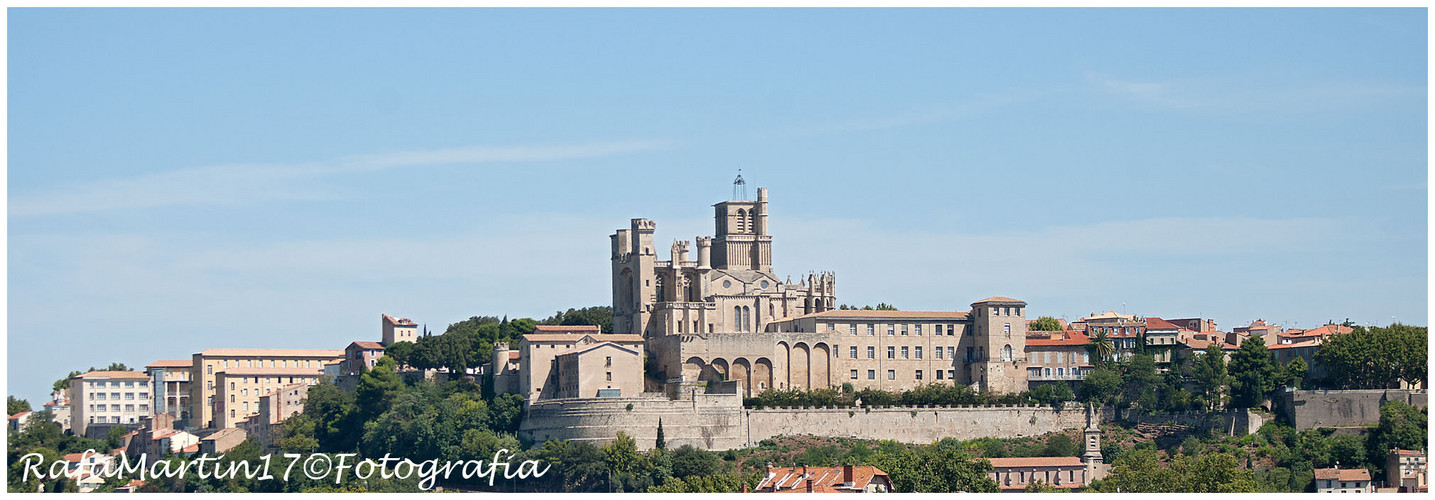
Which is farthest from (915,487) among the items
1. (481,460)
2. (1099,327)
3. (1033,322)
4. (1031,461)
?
(1033,322)

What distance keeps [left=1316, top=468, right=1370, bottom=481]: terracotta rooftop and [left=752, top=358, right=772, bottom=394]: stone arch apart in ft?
75.6

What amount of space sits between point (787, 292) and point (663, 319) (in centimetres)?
605

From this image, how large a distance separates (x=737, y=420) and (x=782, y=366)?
5.33 m

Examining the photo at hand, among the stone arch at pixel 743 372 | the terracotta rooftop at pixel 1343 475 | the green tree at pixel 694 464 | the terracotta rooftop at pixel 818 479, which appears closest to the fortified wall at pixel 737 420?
the green tree at pixel 694 464

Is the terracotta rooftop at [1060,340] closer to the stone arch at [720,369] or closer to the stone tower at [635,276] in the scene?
the stone arch at [720,369]

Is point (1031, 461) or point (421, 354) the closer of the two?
point (1031, 461)

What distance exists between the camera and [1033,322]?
117000 mm

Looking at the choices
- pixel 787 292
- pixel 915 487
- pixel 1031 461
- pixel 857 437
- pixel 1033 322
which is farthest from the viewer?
pixel 1033 322

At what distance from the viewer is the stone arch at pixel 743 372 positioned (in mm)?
97438

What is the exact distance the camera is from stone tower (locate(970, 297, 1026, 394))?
9881 cm

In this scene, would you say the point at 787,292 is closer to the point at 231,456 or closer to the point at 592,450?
the point at 592,450

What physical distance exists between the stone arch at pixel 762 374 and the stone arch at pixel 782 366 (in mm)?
205

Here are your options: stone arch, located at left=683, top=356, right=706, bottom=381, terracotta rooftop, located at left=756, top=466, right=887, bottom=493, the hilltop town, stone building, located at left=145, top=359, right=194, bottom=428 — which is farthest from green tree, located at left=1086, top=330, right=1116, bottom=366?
stone building, located at left=145, top=359, right=194, bottom=428

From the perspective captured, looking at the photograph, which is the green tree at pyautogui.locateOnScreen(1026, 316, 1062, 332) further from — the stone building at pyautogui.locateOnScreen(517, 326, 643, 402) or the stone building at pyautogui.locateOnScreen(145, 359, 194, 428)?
the stone building at pyautogui.locateOnScreen(145, 359, 194, 428)
